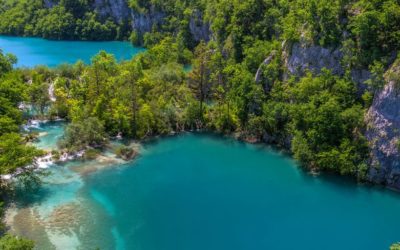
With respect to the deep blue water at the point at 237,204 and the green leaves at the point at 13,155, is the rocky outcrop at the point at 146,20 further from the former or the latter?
the green leaves at the point at 13,155

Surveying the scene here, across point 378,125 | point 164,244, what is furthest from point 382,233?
point 164,244

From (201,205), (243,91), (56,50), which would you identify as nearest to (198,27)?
(56,50)

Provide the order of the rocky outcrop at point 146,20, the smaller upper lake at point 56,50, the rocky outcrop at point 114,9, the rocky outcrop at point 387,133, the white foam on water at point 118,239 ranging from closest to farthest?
1. the white foam on water at point 118,239
2. the rocky outcrop at point 387,133
3. the smaller upper lake at point 56,50
4. the rocky outcrop at point 146,20
5. the rocky outcrop at point 114,9

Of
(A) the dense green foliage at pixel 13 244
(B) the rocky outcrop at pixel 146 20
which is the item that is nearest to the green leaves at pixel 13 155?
(A) the dense green foliage at pixel 13 244

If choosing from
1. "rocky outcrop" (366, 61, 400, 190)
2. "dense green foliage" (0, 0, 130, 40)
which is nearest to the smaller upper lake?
"dense green foliage" (0, 0, 130, 40)

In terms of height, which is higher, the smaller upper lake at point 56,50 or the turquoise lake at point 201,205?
the smaller upper lake at point 56,50

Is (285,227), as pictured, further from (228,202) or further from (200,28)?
(200,28)

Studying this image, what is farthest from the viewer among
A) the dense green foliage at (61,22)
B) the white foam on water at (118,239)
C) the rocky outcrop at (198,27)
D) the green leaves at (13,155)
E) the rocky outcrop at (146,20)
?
the dense green foliage at (61,22)
